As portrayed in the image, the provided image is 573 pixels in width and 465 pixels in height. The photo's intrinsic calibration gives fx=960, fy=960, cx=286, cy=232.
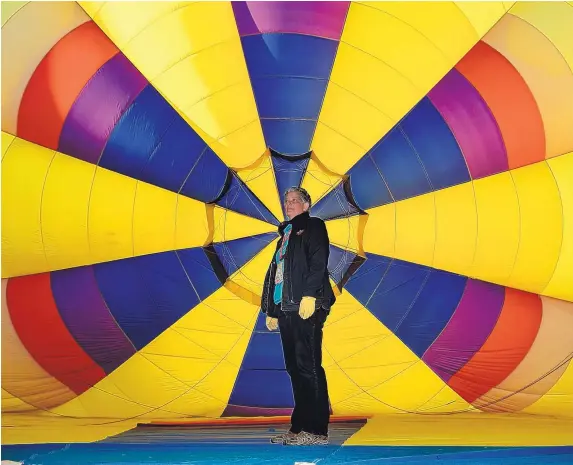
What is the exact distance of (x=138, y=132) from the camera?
177 inches

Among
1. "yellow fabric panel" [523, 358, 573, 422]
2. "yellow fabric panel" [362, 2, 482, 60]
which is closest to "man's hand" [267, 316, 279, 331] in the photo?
"yellow fabric panel" [362, 2, 482, 60]

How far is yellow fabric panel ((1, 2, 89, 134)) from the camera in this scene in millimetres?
4551

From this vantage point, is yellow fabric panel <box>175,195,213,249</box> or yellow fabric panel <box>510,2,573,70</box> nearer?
yellow fabric panel <box>175,195,213,249</box>

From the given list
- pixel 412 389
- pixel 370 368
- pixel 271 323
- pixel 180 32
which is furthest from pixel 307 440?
pixel 180 32

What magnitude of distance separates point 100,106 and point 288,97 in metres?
0.89

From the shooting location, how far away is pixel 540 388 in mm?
4812

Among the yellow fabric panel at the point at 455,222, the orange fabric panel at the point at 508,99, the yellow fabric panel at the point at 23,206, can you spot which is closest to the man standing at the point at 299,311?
the yellow fabric panel at the point at 455,222

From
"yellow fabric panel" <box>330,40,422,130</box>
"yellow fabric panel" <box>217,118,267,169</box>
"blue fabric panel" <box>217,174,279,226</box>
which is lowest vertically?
"blue fabric panel" <box>217,174,279,226</box>

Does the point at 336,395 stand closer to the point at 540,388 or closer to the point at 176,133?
the point at 540,388

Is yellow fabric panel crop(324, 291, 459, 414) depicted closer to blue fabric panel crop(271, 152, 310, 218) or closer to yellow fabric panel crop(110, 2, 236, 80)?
blue fabric panel crop(271, 152, 310, 218)

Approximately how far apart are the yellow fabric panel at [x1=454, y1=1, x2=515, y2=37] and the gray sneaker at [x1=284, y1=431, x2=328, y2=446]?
205cm

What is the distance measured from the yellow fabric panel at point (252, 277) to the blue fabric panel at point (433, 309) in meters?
0.71

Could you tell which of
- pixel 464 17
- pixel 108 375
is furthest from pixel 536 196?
pixel 108 375

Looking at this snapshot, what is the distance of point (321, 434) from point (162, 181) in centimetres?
138
